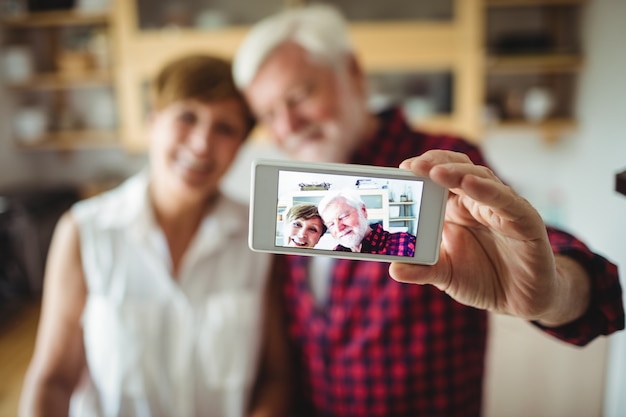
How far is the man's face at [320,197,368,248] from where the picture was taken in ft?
1.05

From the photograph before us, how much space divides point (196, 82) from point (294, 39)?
162mm

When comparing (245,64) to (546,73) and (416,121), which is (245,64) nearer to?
(416,121)

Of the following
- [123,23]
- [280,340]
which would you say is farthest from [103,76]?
[280,340]

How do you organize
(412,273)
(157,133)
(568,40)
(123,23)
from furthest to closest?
1. (123,23)
2. (568,40)
3. (157,133)
4. (412,273)

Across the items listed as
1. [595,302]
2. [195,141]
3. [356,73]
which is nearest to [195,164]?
[195,141]

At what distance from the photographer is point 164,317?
0.73 m

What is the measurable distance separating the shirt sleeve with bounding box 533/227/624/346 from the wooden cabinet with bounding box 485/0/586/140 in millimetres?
1559

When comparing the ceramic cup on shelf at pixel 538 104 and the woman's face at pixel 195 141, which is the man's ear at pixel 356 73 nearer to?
the woman's face at pixel 195 141

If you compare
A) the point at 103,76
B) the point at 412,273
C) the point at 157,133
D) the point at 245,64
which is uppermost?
the point at 103,76

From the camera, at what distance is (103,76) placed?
2.11m

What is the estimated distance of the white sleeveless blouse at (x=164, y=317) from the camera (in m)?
0.71

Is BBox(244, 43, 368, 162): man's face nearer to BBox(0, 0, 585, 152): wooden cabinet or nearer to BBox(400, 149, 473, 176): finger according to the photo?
BBox(400, 149, 473, 176): finger

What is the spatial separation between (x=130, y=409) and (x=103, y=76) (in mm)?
1759

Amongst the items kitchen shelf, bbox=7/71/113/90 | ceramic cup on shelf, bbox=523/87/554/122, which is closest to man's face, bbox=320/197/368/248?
ceramic cup on shelf, bbox=523/87/554/122
